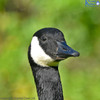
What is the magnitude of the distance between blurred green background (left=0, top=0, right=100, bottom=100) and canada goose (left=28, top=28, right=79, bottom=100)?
5.94 feet

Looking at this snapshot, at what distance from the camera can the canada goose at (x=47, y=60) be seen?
307 centimetres

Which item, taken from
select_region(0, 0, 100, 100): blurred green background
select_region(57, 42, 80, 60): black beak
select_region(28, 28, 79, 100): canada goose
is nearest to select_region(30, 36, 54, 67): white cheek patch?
select_region(28, 28, 79, 100): canada goose

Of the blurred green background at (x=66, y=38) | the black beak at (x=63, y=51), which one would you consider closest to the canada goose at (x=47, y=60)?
the black beak at (x=63, y=51)

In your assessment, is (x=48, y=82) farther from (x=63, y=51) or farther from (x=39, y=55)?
(x=63, y=51)

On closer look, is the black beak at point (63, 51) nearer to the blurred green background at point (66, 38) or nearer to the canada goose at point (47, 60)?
the canada goose at point (47, 60)

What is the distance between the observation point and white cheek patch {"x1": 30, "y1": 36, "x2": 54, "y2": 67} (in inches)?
121

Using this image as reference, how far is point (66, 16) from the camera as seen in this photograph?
210 inches

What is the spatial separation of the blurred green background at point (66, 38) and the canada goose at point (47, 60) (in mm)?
1810

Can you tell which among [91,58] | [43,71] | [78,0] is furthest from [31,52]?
[91,58]

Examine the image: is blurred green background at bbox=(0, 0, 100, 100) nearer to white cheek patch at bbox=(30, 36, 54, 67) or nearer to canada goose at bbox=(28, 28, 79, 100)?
canada goose at bbox=(28, 28, 79, 100)

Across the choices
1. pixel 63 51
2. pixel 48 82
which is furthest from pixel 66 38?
pixel 63 51

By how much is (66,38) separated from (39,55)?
2114 millimetres

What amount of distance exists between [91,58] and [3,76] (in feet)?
6.04

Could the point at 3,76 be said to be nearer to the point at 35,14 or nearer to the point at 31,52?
the point at 35,14
